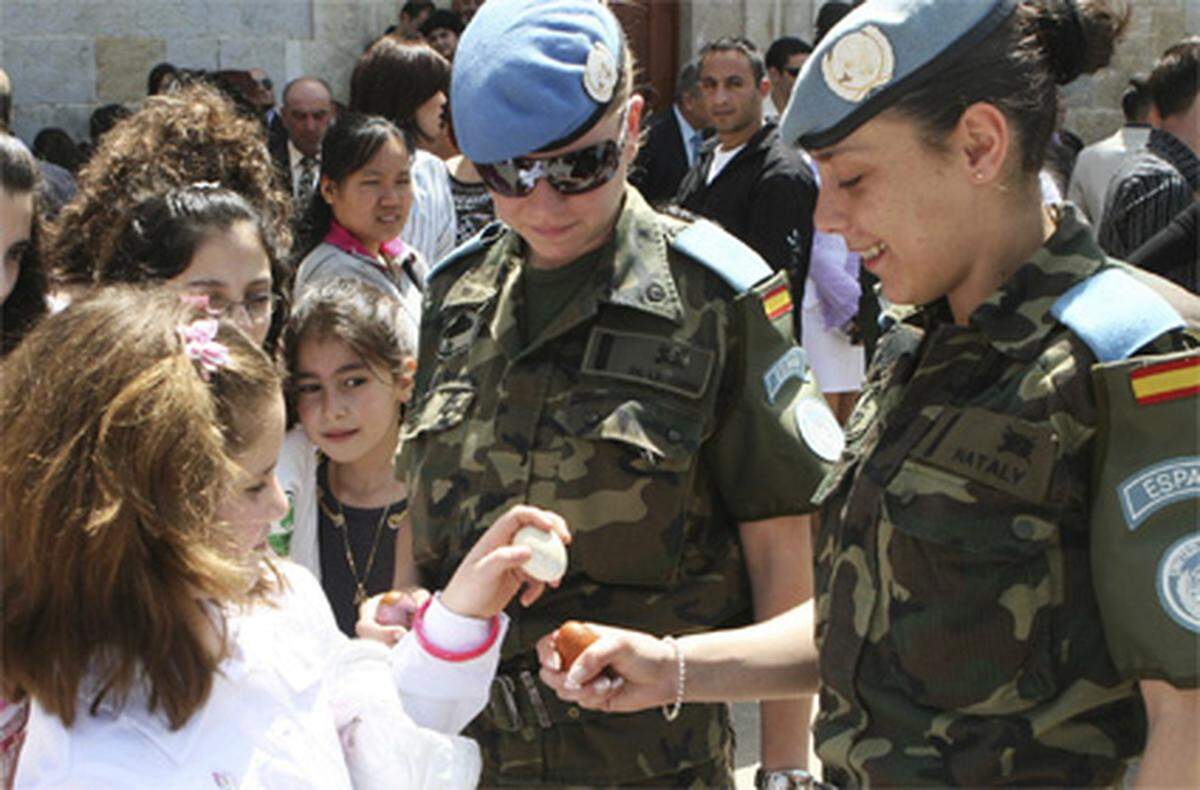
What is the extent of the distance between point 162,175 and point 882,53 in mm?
2044

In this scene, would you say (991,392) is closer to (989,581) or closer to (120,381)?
(989,581)

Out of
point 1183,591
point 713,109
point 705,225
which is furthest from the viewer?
point 713,109

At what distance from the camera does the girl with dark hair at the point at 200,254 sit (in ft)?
9.96

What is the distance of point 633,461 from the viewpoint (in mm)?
2234

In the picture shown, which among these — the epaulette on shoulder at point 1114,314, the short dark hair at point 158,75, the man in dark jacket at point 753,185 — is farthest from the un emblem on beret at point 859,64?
the short dark hair at point 158,75

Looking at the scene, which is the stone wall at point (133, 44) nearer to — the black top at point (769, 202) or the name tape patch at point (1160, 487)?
the black top at point (769, 202)

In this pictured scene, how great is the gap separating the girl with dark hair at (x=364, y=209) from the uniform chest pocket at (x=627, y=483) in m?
2.42

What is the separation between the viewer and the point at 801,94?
1814 millimetres

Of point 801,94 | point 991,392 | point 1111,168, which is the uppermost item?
point 801,94

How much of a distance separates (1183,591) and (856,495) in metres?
0.42

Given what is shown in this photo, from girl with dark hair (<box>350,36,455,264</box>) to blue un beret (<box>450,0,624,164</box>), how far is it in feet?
9.70

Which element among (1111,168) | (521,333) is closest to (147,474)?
(521,333)

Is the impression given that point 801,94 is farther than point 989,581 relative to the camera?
Yes

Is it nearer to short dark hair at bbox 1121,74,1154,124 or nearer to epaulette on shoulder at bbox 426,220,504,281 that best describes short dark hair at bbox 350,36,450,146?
epaulette on shoulder at bbox 426,220,504,281
